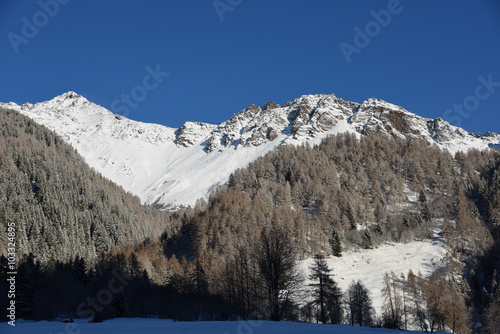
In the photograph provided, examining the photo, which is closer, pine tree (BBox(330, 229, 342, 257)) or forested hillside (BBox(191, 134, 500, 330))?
forested hillside (BBox(191, 134, 500, 330))

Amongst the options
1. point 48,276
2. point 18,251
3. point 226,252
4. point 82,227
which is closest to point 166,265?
point 226,252

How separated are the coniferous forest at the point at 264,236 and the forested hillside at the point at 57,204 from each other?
0.67 metres

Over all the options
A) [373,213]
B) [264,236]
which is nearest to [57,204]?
[373,213]

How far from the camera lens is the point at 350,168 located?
16712 cm

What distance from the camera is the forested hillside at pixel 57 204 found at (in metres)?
113

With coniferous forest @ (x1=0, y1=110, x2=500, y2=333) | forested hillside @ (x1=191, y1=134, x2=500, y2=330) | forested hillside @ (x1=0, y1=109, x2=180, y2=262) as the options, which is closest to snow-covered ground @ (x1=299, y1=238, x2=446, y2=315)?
coniferous forest @ (x1=0, y1=110, x2=500, y2=333)

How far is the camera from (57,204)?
133375mm

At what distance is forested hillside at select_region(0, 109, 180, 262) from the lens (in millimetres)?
112750

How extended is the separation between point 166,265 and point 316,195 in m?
73.7

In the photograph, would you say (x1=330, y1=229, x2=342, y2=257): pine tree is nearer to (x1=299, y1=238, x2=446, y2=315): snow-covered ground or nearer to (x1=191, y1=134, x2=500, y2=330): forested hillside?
(x1=191, y1=134, x2=500, y2=330): forested hillside

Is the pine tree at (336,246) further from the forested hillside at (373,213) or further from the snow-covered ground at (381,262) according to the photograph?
the snow-covered ground at (381,262)

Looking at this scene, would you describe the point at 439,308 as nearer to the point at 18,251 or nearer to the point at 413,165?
the point at 18,251

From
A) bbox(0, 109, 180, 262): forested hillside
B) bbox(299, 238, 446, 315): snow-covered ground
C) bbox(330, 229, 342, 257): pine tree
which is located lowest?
bbox(299, 238, 446, 315): snow-covered ground

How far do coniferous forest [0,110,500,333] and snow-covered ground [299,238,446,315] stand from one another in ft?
9.86
